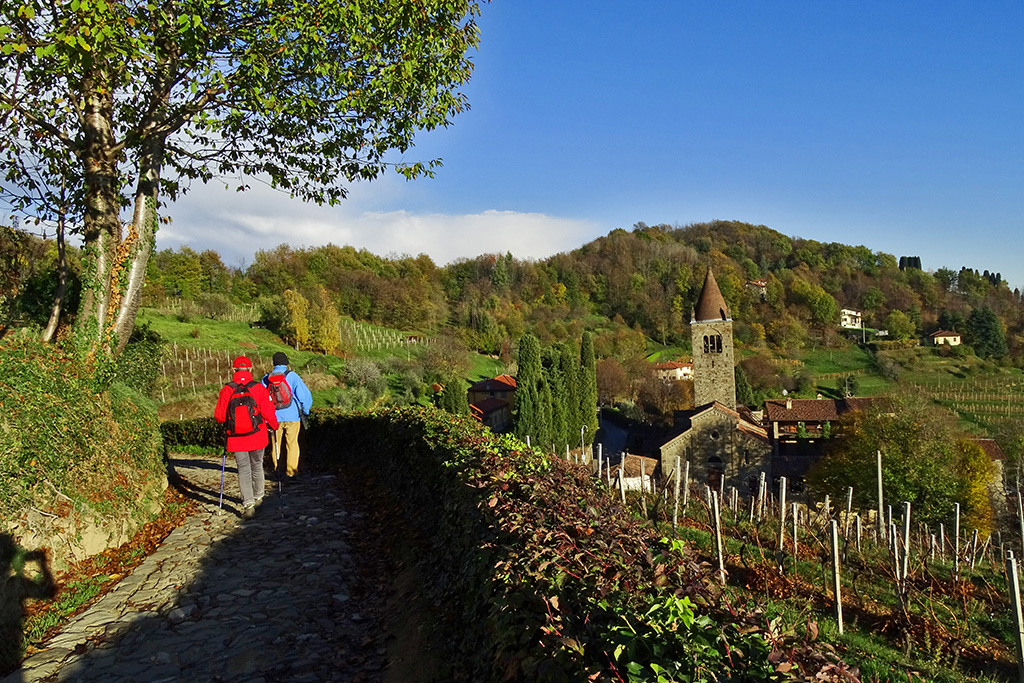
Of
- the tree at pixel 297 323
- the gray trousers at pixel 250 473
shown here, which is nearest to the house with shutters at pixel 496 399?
the tree at pixel 297 323

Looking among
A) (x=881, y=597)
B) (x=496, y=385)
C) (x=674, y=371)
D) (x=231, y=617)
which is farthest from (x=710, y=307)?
(x=231, y=617)

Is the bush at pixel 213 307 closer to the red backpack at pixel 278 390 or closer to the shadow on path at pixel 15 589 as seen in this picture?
the red backpack at pixel 278 390

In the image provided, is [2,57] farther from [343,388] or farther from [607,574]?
[343,388]

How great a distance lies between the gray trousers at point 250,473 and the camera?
7.26m

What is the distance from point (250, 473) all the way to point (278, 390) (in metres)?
1.35

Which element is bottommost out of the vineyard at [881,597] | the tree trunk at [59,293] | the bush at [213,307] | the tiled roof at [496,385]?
the tiled roof at [496,385]

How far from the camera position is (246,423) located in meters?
7.10

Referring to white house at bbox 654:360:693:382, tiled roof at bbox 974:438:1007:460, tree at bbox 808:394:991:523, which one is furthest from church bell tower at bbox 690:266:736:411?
white house at bbox 654:360:693:382

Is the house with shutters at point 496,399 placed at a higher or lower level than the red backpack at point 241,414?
lower

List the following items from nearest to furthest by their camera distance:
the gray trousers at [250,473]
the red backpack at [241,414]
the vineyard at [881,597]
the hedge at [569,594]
→ the hedge at [569,594]
the vineyard at [881,597]
the red backpack at [241,414]
the gray trousers at [250,473]

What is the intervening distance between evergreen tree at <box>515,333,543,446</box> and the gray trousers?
26.7m

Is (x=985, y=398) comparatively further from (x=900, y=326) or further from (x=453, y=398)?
(x=453, y=398)

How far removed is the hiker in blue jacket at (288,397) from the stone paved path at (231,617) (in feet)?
6.15

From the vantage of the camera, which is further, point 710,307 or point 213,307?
point 213,307
